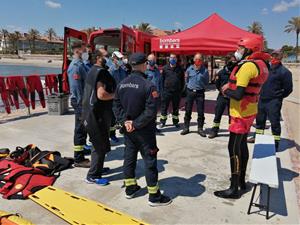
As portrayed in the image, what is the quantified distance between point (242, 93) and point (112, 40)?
9.35 metres

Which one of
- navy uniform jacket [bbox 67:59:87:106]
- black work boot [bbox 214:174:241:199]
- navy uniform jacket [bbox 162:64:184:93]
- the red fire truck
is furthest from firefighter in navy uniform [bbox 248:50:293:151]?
the red fire truck

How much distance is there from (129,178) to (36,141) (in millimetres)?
3158

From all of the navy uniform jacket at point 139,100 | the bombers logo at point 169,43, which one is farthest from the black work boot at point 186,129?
the navy uniform jacket at point 139,100

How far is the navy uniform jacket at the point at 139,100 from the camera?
3.33 metres

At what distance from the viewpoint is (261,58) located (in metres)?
3.59

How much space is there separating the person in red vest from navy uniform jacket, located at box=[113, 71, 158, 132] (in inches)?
38.9

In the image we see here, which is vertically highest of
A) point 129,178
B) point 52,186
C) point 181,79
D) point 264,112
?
point 181,79

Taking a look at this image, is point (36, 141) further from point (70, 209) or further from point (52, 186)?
point (70, 209)

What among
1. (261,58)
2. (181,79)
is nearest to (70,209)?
(261,58)

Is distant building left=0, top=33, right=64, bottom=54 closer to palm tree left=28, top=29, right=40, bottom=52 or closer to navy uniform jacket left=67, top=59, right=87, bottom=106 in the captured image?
palm tree left=28, top=29, right=40, bottom=52

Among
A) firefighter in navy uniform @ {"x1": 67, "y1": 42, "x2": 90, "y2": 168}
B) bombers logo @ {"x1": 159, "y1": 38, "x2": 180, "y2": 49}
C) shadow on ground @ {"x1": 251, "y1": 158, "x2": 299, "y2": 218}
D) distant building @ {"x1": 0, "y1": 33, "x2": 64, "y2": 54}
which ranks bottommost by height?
shadow on ground @ {"x1": 251, "y1": 158, "x2": 299, "y2": 218}

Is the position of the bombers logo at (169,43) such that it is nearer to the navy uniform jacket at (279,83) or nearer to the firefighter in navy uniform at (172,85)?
the firefighter in navy uniform at (172,85)

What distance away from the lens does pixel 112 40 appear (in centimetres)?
1202

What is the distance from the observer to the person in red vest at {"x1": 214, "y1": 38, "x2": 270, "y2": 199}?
3.45m
